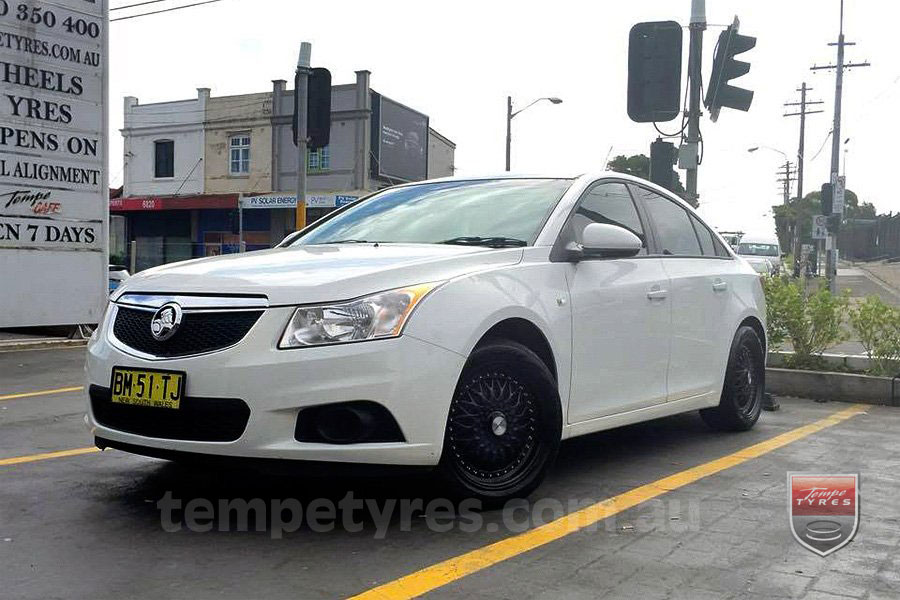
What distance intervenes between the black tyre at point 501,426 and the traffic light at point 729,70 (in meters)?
5.73

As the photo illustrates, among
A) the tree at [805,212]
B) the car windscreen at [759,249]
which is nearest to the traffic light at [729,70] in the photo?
the car windscreen at [759,249]

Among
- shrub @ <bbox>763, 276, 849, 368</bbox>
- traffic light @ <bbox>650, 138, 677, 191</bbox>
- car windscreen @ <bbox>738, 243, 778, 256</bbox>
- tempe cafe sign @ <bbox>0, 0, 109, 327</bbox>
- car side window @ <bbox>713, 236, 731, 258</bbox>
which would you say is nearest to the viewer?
car side window @ <bbox>713, 236, 731, 258</bbox>

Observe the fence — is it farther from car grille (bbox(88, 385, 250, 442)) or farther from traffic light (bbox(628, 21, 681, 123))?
car grille (bbox(88, 385, 250, 442))

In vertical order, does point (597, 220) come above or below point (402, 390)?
above

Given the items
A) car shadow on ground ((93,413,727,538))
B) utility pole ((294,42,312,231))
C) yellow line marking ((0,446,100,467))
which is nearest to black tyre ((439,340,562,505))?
car shadow on ground ((93,413,727,538))

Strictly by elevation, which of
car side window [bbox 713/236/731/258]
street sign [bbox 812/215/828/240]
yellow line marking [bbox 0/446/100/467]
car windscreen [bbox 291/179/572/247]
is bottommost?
yellow line marking [bbox 0/446/100/467]

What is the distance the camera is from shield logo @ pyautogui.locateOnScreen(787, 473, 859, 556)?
12.0ft

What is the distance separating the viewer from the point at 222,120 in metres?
36.4

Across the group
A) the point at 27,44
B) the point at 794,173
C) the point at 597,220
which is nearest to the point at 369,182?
the point at 27,44

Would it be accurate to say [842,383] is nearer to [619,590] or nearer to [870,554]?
[870,554]

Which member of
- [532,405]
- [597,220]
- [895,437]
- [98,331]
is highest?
[597,220]

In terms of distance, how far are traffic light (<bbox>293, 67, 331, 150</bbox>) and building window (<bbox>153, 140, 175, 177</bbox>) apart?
2835cm

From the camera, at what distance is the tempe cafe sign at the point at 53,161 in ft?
36.3

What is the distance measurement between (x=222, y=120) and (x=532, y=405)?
3448cm
